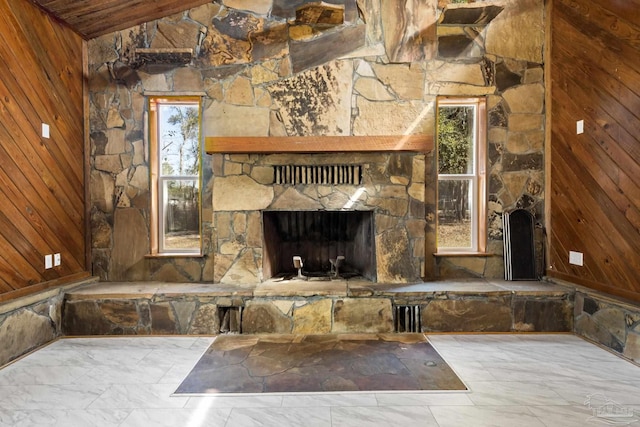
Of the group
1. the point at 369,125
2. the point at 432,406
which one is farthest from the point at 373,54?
the point at 432,406

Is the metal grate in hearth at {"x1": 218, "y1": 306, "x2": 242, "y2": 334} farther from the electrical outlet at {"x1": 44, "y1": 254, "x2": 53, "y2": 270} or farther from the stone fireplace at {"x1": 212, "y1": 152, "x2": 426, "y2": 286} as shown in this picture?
the electrical outlet at {"x1": 44, "y1": 254, "x2": 53, "y2": 270}

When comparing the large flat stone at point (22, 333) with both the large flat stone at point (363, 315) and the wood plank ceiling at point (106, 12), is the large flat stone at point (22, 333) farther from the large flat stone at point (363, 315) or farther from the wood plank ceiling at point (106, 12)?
the wood plank ceiling at point (106, 12)

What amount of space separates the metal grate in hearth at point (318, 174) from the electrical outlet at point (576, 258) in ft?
6.76

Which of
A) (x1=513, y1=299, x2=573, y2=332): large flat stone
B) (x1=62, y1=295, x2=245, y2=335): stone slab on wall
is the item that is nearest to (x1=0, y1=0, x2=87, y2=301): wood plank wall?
(x1=62, y1=295, x2=245, y2=335): stone slab on wall

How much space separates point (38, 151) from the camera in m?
2.84

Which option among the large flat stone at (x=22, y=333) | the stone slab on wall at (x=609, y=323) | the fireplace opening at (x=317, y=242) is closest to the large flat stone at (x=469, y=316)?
the stone slab on wall at (x=609, y=323)

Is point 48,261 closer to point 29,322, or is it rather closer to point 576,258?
point 29,322

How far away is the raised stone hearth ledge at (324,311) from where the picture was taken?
2.97m

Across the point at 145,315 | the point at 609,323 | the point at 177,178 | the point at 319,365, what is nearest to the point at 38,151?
the point at 177,178

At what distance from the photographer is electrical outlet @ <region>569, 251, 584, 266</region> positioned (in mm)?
3047

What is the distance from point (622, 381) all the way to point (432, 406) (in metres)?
1.30

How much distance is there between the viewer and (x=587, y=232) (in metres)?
2.97

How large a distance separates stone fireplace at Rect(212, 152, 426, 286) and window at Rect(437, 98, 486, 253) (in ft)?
1.57

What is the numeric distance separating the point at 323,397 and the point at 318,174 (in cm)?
195
